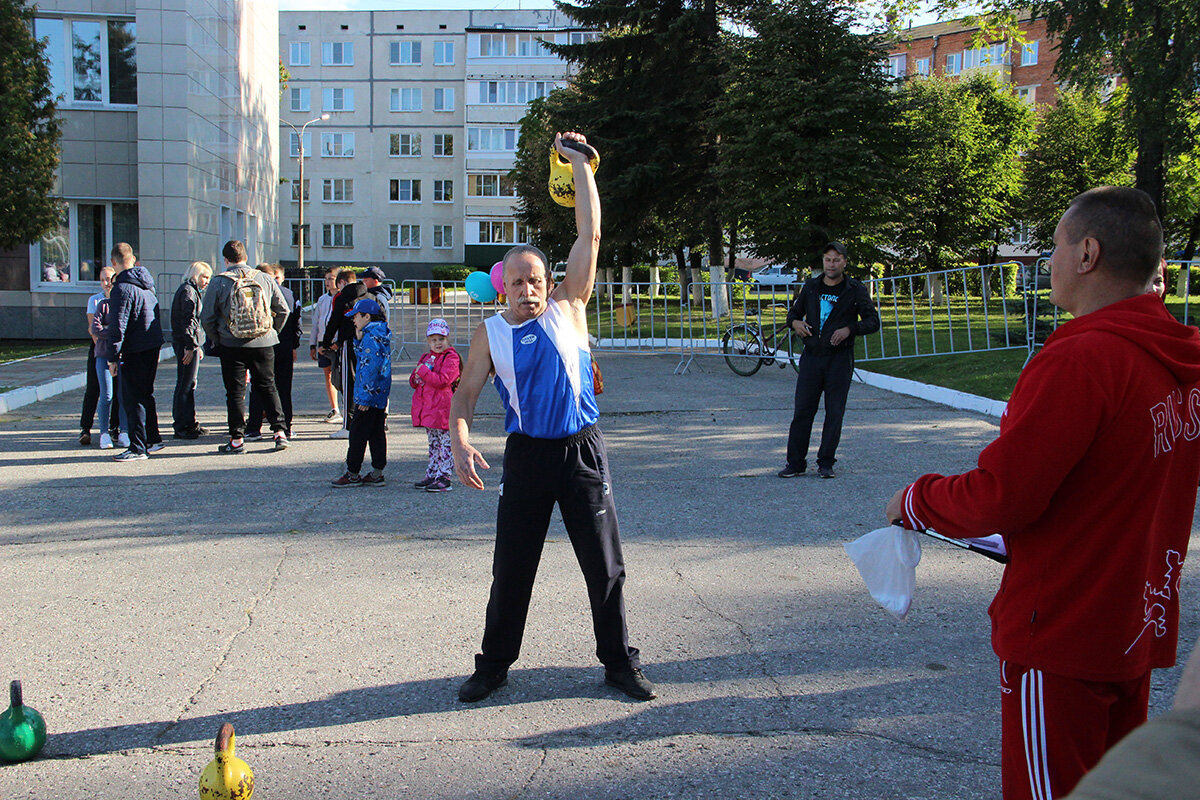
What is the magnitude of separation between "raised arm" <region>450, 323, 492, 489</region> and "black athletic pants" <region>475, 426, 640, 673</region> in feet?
0.53

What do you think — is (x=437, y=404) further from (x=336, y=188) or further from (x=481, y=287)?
(x=336, y=188)

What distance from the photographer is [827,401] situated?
888 centimetres

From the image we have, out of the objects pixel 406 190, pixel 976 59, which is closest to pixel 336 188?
pixel 406 190

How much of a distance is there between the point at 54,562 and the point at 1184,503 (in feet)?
21.2

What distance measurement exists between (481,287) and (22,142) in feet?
54.6

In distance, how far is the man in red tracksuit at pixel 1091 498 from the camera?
2273 millimetres

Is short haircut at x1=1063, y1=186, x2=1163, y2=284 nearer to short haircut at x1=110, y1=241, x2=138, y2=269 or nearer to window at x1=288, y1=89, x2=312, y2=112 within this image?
short haircut at x1=110, y1=241, x2=138, y2=269

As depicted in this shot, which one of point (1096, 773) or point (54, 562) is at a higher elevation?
point (1096, 773)

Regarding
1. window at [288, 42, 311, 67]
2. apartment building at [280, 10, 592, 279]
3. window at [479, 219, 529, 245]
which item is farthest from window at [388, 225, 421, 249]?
window at [288, 42, 311, 67]

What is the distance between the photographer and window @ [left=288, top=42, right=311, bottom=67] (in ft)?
225

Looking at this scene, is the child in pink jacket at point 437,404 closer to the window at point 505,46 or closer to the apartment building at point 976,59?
the window at point 505,46

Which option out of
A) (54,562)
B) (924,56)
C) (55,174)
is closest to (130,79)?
(55,174)

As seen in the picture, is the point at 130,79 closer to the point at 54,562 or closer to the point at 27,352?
the point at 27,352

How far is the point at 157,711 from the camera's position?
4.16 metres
